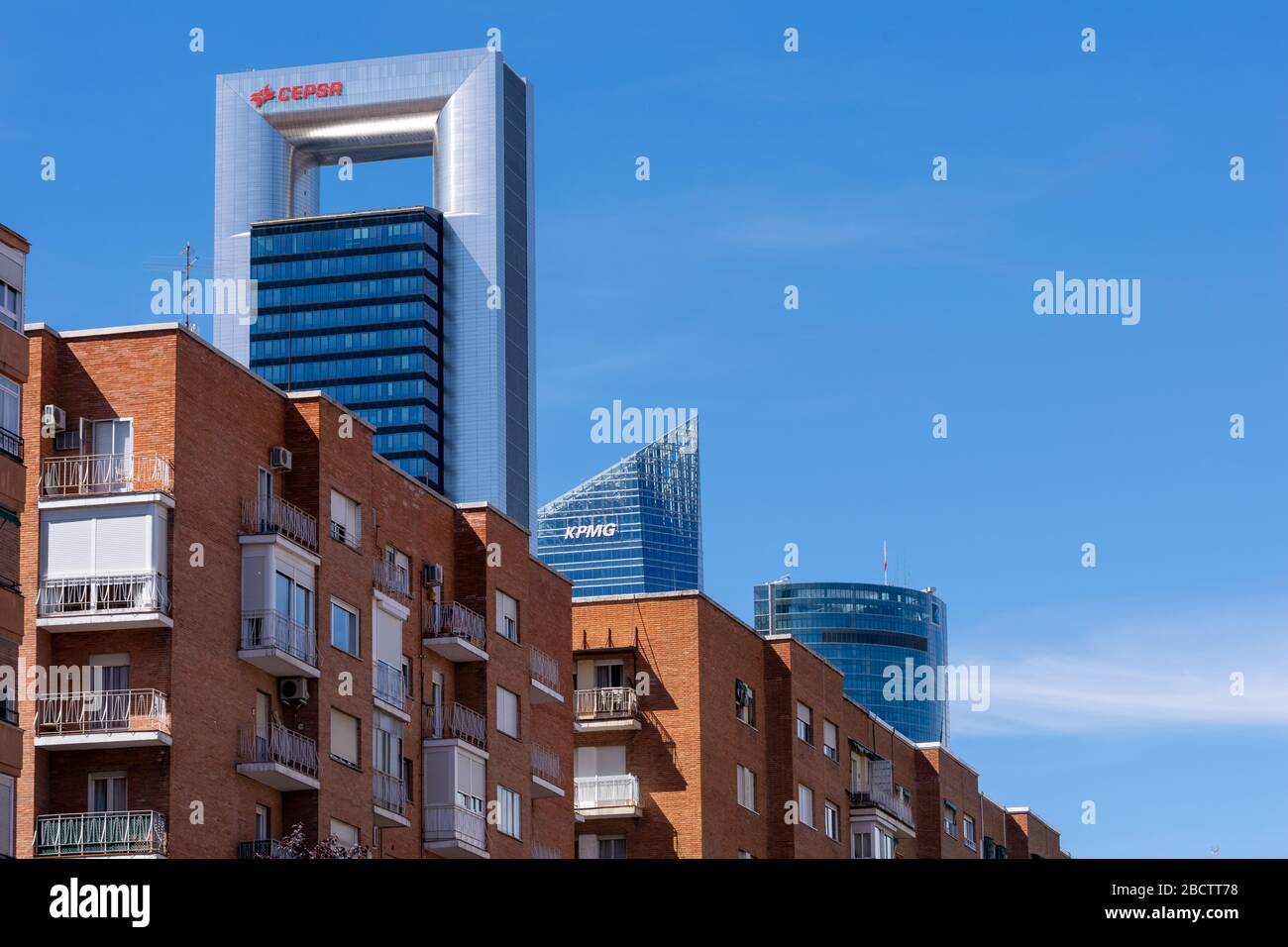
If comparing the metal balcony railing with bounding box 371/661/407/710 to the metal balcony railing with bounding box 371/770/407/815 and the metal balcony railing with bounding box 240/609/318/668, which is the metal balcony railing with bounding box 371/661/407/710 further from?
the metal balcony railing with bounding box 240/609/318/668

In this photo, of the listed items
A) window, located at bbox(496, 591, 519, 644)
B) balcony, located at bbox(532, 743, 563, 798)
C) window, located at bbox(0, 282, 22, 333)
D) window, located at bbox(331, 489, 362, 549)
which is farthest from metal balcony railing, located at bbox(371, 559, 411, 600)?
window, located at bbox(0, 282, 22, 333)

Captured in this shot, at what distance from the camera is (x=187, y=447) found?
56.7 meters

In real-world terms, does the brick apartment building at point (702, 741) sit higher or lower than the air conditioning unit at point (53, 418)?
lower

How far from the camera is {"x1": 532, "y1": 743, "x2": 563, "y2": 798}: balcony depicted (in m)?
72.9

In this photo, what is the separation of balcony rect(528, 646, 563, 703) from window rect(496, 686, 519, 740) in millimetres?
1307

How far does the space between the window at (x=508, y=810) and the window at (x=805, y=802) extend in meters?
16.0

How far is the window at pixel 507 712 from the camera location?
233ft

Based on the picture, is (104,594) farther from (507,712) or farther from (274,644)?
(507,712)

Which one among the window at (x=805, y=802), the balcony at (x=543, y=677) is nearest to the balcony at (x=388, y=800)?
the balcony at (x=543, y=677)

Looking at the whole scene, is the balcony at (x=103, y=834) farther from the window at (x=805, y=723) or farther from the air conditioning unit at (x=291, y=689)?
the window at (x=805, y=723)

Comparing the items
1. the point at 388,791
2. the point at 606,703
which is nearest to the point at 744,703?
the point at 606,703
